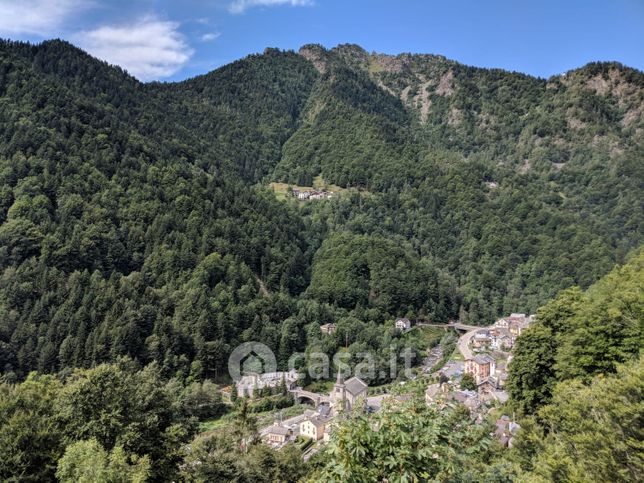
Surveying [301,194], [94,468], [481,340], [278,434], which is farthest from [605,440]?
[301,194]

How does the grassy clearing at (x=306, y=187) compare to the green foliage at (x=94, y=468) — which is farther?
the grassy clearing at (x=306, y=187)

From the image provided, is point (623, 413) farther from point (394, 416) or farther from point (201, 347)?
point (201, 347)

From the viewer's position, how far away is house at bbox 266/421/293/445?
41.3m

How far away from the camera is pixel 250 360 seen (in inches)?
2482

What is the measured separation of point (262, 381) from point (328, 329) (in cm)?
1708

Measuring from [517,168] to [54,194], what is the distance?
168 m

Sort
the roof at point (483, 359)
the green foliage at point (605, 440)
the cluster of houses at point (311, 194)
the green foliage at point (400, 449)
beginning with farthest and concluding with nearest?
the cluster of houses at point (311, 194), the roof at point (483, 359), the green foliage at point (605, 440), the green foliage at point (400, 449)

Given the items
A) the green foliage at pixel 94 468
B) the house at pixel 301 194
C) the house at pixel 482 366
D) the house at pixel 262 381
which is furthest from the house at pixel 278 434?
the house at pixel 301 194

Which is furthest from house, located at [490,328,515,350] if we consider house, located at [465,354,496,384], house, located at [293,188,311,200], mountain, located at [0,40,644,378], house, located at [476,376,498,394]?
house, located at [293,188,311,200]

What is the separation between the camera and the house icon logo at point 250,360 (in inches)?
2398

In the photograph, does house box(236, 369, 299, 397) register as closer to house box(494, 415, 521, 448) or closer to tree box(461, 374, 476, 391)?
tree box(461, 374, 476, 391)

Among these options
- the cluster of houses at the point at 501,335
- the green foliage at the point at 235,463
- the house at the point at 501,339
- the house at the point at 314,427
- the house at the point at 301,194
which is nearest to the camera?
the green foliage at the point at 235,463

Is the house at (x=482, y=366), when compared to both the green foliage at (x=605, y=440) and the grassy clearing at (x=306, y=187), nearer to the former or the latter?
the green foliage at (x=605, y=440)

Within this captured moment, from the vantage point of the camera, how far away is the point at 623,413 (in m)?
10.7
